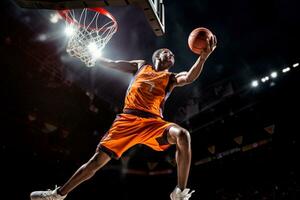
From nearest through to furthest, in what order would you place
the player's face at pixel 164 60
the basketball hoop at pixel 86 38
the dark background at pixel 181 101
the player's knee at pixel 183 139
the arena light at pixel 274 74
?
the player's knee at pixel 183 139, the player's face at pixel 164 60, the basketball hoop at pixel 86 38, the dark background at pixel 181 101, the arena light at pixel 274 74

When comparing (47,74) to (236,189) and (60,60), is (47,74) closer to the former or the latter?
(60,60)

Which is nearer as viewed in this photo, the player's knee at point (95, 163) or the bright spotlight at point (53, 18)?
the player's knee at point (95, 163)

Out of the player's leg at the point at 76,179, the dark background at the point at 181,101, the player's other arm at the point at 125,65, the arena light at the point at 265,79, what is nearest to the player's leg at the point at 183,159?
the player's leg at the point at 76,179

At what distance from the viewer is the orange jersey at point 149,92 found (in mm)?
3072

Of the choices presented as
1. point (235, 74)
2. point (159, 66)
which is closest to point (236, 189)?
point (235, 74)

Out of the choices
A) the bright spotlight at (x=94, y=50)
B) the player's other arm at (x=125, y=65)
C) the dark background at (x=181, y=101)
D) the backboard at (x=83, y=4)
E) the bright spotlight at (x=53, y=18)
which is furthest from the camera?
the bright spotlight at (x=53, y=18)

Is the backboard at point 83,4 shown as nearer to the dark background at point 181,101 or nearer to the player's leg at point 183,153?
the player's leg at point 183,153

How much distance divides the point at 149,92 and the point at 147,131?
0.46 meters

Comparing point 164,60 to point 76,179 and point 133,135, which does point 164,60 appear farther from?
point 76,179

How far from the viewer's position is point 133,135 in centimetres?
292

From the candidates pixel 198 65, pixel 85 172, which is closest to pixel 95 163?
pixel 85 172

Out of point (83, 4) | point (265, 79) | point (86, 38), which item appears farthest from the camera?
point (265, 79)

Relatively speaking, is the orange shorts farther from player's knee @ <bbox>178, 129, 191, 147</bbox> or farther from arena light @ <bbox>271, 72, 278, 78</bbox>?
arena light @ <bbox>271, 72, 278, 78</bbox>

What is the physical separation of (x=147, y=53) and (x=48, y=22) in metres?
3.45
